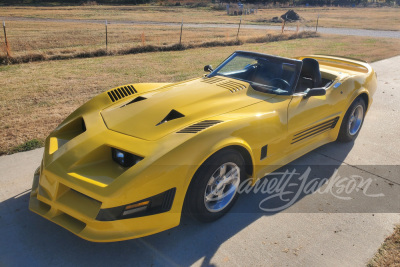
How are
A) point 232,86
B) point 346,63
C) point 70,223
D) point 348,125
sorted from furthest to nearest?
point 346,63 < point 348,125 < point 232,86 < point 70,223

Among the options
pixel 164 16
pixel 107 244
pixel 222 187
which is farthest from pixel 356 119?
pixel 164 16

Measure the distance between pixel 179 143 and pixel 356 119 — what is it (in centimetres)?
337

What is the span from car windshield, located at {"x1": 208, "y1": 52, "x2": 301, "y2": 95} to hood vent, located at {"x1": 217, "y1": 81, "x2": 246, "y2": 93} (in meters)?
0.14

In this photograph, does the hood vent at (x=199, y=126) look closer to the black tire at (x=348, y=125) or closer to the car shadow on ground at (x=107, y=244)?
the car shadow on ground at (x=107, y=244)

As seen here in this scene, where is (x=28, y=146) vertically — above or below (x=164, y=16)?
below

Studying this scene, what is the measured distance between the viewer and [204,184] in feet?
9.54

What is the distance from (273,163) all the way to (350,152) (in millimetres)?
1725

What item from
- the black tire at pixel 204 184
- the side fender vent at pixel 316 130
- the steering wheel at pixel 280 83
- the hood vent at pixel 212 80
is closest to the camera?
the black tire at pixel 204 184

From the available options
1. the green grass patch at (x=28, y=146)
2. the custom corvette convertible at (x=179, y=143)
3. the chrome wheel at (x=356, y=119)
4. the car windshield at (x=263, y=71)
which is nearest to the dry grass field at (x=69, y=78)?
the green grass patch at (x=28, y=146)

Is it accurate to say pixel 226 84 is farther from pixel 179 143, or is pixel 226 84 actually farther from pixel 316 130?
pixel 179 143

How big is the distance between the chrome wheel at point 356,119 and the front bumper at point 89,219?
3.37 m

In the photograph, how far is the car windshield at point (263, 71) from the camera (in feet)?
13.3

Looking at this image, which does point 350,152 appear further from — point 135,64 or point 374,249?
point 135,64

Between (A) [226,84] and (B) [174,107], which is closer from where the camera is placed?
(B) [174,107]
